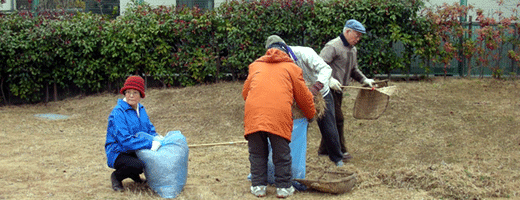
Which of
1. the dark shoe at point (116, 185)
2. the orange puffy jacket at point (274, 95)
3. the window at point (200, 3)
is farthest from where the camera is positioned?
the window at point (200, 3)

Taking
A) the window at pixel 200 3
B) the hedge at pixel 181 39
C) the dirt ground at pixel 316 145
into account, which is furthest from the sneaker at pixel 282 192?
the window at pixel 200 3

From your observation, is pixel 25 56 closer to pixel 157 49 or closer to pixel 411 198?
pixel 157 49

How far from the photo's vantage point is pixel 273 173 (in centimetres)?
549

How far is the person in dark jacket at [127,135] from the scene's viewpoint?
16.3ft

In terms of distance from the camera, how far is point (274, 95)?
4.93 m

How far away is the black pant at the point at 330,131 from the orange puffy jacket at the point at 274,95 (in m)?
0.93

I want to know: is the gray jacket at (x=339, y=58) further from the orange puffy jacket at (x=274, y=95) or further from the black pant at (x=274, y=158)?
the black pant at (x=274, y=158)

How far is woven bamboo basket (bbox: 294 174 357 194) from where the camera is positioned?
16.7 feet

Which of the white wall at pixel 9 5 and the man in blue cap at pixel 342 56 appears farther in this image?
the white wall at pixel 9 5

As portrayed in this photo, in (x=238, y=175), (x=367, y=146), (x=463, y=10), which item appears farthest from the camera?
(x=463, y=10)

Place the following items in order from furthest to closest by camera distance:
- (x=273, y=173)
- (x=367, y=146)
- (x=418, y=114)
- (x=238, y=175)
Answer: (x=418, y=114), (x=367, y=146), (x=238, y=175), (x=273, y=173)

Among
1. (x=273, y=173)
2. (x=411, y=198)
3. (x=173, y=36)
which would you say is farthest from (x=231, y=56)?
(x=411, y=198)

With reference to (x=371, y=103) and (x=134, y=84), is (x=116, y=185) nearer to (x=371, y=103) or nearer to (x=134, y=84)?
(x=134, y=84)

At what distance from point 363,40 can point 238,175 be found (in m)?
4.71
